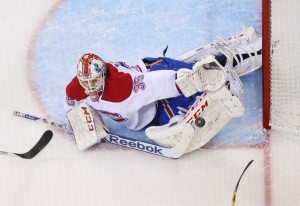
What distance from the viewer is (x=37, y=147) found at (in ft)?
10.0

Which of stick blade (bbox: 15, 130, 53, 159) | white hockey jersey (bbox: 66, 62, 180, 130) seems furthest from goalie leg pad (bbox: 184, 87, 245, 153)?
stick blade (bbox: 15, 130, 53, 159)

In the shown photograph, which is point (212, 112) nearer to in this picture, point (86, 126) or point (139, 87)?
point (139, 87)

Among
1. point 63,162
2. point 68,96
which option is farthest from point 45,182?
point 68,96

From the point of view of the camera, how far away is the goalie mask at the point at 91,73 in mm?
2652

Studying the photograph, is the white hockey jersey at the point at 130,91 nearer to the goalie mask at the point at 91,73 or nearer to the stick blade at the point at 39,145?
the goalie mask at the point at 91,73

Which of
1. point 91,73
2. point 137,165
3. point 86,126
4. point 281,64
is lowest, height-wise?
point 137,165

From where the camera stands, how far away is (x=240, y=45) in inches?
121

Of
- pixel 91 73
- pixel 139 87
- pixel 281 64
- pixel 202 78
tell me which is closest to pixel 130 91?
pixel 139 87

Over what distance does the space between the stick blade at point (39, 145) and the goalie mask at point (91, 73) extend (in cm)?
47

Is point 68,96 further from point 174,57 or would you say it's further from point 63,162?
point 174,57

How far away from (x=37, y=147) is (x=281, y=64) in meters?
1.19

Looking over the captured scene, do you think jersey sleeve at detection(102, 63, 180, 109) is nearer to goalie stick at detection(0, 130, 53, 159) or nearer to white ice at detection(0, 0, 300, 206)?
white ice at detection(0, 0, 300, 206)

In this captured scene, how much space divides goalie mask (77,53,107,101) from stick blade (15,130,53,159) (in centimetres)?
47

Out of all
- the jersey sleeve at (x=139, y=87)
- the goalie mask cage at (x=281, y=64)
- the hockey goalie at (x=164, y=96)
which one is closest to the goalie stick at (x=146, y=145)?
the hockey goalie at (x=164, y=96)
